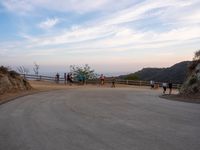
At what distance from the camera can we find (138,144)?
33.2 ft

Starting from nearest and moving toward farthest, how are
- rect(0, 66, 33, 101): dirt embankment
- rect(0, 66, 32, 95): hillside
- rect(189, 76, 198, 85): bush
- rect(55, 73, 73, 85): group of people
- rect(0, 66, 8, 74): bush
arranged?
rect(189, 76, 198, 85): bush < rect(0, 66, 33, 101): dirt embankment < rect(0, 66, 32, 95): hillside < rect(0, 66, 8, 74): bush < rect(55, 73, 73, 85): group of people

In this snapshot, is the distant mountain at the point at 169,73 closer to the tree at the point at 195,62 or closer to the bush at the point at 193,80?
the tree at the point at 195,62

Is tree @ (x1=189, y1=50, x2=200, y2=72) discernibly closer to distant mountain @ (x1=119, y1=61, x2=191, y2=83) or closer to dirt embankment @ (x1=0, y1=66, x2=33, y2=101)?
dirt embankment @ (x1=0, y1=66, x2=33, y2=101)

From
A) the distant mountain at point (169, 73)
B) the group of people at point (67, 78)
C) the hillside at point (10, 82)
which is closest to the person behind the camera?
the hillside at point (10, 82)

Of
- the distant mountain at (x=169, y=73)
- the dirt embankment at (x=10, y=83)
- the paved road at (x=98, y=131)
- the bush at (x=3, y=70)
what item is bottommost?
the paved road at (x=98, y=131)

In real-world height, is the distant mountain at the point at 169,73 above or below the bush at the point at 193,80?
above

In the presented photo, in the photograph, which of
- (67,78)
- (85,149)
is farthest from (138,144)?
(67,78)

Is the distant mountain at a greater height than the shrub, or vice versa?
the distant mountain

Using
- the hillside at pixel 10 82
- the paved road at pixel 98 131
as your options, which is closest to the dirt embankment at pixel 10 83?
the hillside at pixel 10 82

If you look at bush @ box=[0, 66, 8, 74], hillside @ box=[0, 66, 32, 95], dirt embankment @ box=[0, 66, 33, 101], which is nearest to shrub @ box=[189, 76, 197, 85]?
dirt embankment @ box=[0, 66, 33, 101]

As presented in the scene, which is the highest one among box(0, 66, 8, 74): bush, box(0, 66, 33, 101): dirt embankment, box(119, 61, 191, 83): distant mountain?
box(119, 61, 191, 83): distant mountain

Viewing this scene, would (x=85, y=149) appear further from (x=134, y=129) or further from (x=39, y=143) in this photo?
(x=134, y=129)

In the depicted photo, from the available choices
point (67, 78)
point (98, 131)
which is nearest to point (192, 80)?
point (98, 131)

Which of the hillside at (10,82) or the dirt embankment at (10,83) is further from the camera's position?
the hillside at (10,82)
